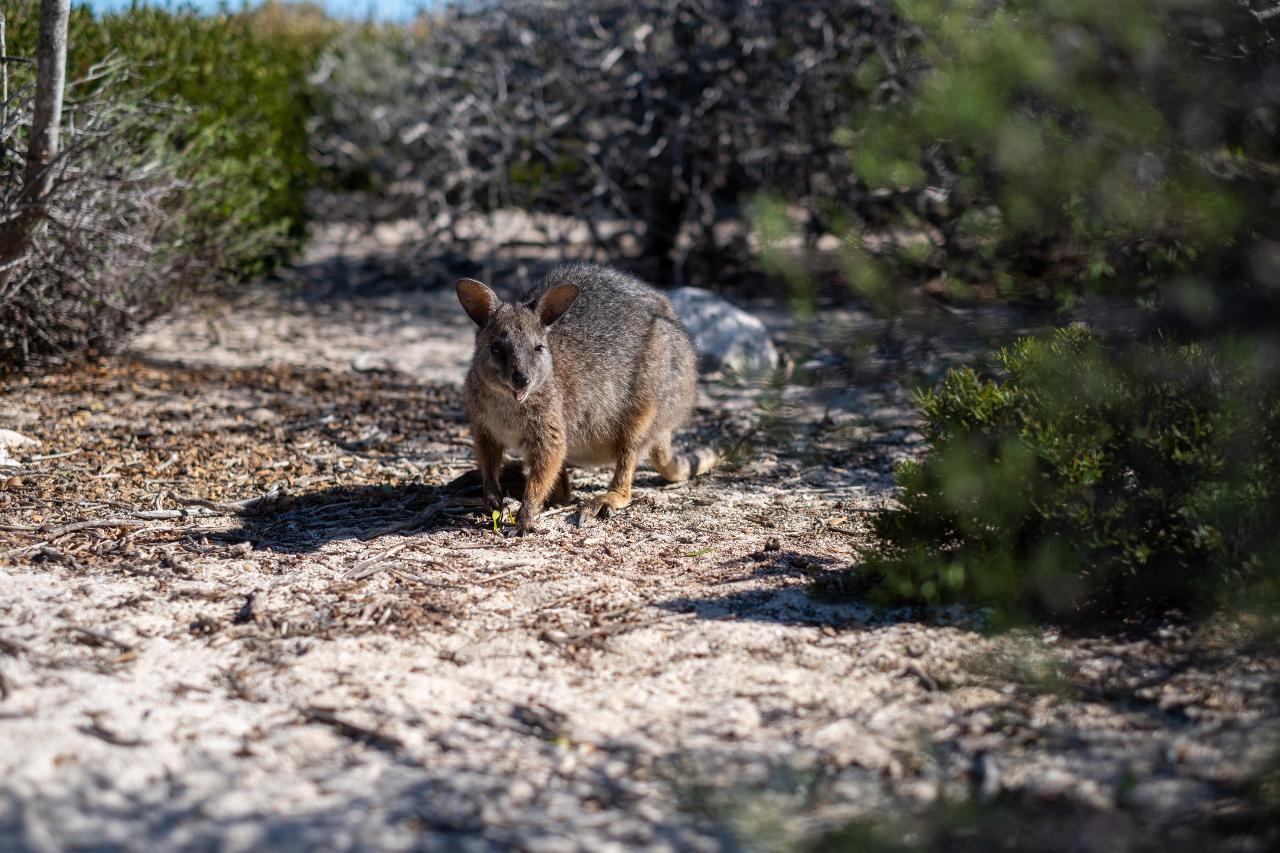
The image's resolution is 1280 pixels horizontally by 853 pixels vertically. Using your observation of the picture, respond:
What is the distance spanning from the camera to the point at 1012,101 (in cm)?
369

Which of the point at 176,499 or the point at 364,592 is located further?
the point at 176,499

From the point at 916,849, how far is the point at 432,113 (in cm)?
797

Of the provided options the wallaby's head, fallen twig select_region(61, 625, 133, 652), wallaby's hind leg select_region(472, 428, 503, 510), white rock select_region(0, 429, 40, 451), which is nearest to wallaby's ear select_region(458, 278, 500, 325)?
the wallaby's head

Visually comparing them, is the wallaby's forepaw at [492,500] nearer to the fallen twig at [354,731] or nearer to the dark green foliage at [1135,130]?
the fallen twig at [354,731]

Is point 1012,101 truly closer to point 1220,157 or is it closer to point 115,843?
point 1220,157

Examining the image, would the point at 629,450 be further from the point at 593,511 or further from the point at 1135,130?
the point at 1135,130

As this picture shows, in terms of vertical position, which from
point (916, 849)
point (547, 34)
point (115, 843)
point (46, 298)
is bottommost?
point (115, 843)

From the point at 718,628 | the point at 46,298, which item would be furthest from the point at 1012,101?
the point at 46,298

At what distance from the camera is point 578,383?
5246mm

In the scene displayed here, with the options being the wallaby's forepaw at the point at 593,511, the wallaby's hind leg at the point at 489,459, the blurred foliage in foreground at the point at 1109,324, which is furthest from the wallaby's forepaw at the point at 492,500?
the blurred foliage in foreground at the point at 1109,324

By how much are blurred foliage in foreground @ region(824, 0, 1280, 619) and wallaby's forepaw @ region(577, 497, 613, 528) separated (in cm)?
136

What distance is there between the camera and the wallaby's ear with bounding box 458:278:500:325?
5.01 metres

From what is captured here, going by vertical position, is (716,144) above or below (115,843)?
above

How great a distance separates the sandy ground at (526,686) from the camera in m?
2.64
